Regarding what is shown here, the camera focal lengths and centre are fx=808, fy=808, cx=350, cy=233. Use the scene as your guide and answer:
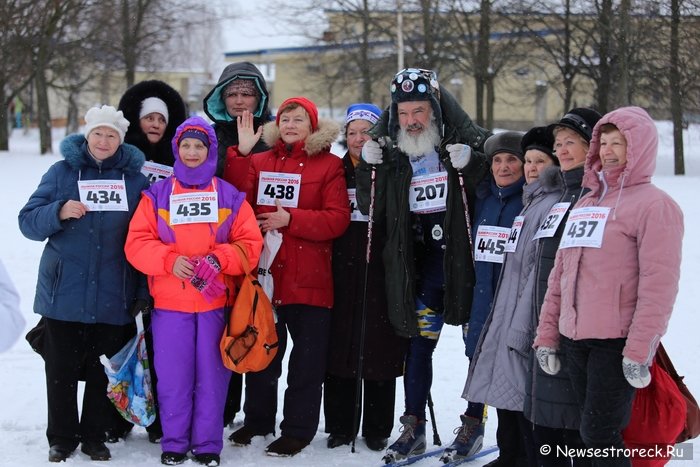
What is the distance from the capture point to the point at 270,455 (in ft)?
15.1

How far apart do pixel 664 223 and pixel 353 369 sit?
85.6 inches

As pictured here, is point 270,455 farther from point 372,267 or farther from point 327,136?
point 327,136

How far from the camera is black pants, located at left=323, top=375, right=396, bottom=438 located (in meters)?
4.84

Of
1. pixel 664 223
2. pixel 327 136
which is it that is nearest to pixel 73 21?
pixel 327 136

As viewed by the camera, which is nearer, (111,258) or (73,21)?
(111,258)

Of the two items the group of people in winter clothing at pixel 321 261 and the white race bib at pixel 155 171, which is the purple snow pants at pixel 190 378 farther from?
the white race bib at pixel 155 171

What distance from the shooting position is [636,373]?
3197mm

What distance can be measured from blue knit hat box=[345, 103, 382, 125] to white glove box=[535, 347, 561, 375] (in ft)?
6.24

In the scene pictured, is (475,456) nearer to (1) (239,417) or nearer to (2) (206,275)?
(1) (239,417)

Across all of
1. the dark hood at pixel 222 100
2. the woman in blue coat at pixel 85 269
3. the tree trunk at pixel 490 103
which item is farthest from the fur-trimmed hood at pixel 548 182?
the tree trunk at pixel 490 103

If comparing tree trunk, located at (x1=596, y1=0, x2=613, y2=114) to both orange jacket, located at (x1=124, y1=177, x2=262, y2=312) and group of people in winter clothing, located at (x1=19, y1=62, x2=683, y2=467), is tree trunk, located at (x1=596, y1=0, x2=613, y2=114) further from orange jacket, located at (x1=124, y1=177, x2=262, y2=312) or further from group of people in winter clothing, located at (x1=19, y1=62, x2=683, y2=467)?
orange jacket, located at (x1=124, y1=177, x2=262, y2=312)

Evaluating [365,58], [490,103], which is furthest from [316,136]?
[365,58]

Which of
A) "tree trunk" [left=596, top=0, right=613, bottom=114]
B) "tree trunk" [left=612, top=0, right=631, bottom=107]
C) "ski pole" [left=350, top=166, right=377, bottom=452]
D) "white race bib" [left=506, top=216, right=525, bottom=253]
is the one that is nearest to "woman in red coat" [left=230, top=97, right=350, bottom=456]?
"ski pole" [left=350, top=166, right=377, bottom=452]

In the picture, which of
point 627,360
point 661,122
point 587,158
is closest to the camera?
point 627,360
